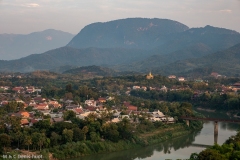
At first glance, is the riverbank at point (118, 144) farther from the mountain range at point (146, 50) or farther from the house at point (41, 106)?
the mountain range at point (146, 50)

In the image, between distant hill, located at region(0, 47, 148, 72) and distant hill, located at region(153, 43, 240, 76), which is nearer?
distant hill, located at region(153, 43, 240, 76)

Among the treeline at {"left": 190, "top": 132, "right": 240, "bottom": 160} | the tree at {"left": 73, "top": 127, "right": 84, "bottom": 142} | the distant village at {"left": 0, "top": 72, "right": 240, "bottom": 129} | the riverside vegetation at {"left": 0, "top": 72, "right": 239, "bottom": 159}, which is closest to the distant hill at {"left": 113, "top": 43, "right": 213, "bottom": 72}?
the distant village at {"left": 0, "top": 72, "right": 240, "bottom": 129}

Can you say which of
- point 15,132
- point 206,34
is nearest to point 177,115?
point 15,132

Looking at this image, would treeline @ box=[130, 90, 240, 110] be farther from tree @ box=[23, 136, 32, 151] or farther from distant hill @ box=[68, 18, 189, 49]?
distant hill @ box=[68, 18, 189, 49]

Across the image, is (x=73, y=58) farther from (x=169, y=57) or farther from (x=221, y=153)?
(x=221, y=153)

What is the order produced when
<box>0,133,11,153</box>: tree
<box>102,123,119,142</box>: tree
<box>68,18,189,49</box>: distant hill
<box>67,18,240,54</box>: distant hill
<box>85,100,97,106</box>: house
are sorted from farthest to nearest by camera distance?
<box>68,18,189,49</box>: distant hill, <box>67,18,240,54</box>: distant hill, <box>85,100,97,106</box>: house, <box>102,123,119,142</box>: tree, <box>0,133,11,153</box>: tree
